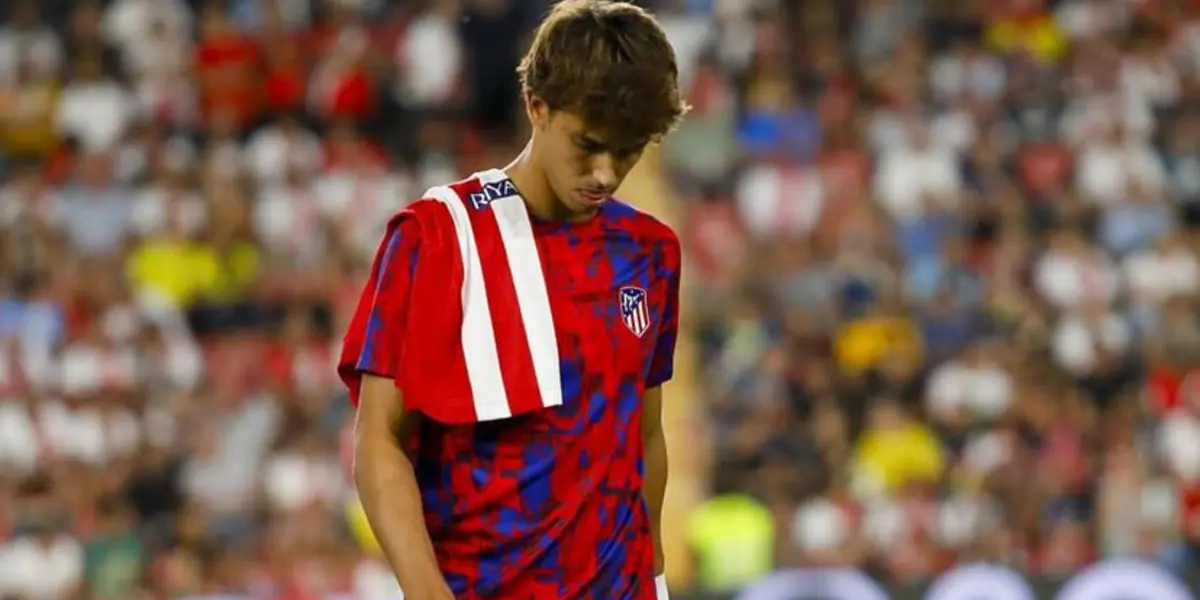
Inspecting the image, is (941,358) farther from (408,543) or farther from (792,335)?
(408,543)

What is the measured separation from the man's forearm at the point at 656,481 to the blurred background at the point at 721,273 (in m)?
4.77

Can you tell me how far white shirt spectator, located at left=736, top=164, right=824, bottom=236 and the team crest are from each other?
9.40 m

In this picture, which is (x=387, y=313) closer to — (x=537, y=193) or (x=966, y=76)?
(x=537, y=193)

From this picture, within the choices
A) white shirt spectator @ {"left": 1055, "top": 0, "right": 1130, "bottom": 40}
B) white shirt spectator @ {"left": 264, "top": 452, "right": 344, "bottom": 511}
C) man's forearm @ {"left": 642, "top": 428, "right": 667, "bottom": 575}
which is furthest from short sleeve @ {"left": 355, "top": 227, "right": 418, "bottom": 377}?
white shirt spectator @ {"left": 1055, "top": 0, "right": 1130, "bottom": 40}

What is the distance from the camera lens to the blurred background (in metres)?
11.1

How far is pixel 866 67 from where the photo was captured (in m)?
14.4

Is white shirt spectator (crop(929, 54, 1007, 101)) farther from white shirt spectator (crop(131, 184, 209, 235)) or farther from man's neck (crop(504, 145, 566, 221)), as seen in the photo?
man's neck (crop(504, 145, 566, 221))

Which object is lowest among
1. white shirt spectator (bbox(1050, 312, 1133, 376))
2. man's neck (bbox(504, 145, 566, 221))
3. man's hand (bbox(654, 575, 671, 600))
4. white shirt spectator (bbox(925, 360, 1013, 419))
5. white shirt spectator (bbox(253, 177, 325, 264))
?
white shirt spectator (bbox(925, 360, 1013, 419))

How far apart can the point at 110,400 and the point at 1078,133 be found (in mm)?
5982

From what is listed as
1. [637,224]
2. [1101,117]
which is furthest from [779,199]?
[637,224]

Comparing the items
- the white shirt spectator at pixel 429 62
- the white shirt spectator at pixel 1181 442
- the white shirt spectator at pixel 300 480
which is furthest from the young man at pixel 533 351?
the white shirt spectator at pixel 429 62

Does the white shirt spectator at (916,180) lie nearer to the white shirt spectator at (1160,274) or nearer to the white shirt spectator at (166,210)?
the white shirt spectator at (1160,274)

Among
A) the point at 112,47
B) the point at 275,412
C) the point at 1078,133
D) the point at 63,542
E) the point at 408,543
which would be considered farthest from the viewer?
the point at 112,47

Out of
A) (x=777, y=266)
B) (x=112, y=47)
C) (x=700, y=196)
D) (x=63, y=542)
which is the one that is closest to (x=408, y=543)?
(x=63, y=542)
